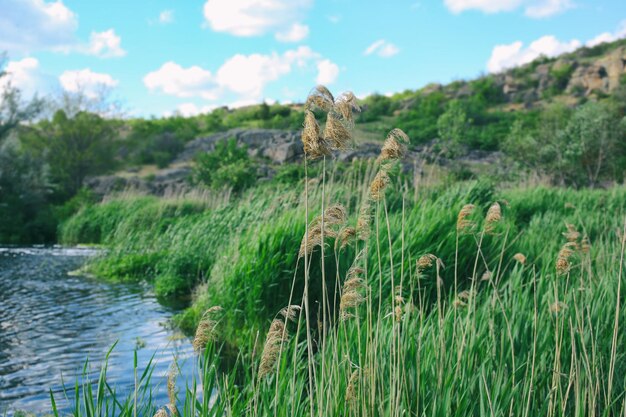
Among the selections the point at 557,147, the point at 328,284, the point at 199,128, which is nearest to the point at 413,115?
the point at 199,128

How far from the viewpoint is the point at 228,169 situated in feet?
86.0

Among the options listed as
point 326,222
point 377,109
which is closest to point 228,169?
point 326,222

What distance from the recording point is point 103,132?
3450cm

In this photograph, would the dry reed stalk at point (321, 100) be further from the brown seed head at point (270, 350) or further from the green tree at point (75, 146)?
the green tree at point (75, 146)

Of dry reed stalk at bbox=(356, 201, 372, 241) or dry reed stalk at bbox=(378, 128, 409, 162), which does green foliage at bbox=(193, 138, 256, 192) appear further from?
dry reed stalk at bbox=(378, 128, 409, 162)

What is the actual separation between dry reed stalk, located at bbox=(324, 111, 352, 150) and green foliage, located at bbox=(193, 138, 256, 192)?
20541 millimetres

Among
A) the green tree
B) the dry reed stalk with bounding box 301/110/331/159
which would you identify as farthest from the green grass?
the green tree

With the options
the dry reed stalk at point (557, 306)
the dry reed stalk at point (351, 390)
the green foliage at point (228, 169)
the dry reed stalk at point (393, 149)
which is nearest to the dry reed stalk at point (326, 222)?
the dry reed stalk at point (393, 149)

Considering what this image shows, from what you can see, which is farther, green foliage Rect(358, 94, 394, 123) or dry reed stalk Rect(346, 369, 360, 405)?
green foliage Rect(358, 94, 394, 123)

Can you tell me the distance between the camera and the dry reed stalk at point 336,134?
1.95 m

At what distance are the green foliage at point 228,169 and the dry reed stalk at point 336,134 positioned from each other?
20.5m

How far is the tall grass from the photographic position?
8.07ft

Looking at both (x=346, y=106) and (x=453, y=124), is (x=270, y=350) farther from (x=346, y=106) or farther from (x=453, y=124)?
(x=453, y=124)

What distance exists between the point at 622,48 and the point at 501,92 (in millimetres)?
10891
